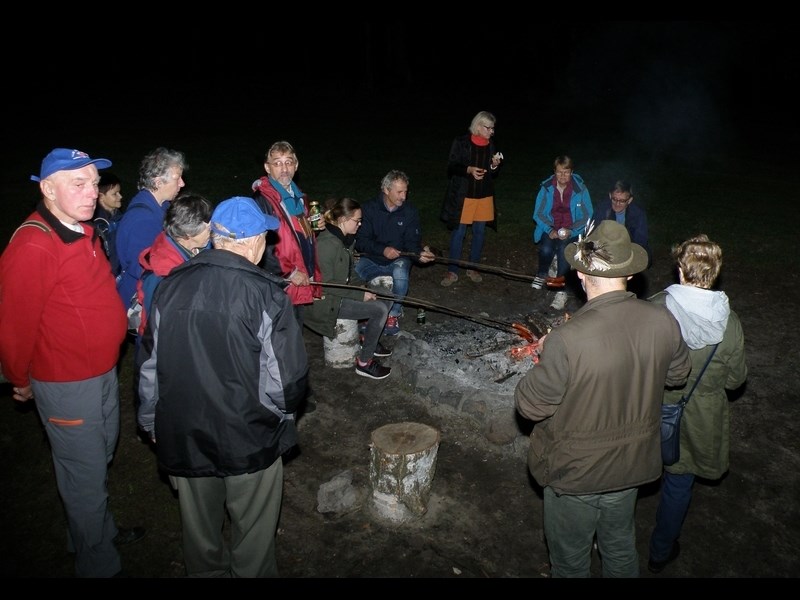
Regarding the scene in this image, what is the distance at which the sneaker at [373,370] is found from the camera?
→ 707cm

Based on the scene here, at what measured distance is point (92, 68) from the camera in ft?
122

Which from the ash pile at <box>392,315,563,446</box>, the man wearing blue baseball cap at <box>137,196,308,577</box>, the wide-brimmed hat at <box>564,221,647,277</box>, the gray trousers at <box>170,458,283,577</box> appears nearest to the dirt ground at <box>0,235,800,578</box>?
the ash pile at <box>392,315,563,446</box>

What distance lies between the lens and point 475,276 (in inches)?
377

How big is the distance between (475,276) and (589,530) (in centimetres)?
604

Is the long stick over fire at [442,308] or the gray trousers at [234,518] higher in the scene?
the long stick over fire at [442,308]

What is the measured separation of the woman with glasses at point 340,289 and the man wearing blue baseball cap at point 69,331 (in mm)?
2595

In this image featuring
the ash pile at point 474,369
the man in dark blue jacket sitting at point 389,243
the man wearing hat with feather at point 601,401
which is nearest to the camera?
the man wearing hat with feather at point 601,401

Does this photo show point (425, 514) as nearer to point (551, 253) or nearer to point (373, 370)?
point (373, 370)

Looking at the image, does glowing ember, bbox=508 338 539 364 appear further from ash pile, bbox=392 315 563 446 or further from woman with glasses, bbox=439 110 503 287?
woman with glasses, bbox=439 110 503 287

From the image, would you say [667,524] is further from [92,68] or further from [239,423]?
[92,68]

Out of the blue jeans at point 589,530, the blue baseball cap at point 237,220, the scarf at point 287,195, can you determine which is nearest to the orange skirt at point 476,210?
the scarf at point 287,195

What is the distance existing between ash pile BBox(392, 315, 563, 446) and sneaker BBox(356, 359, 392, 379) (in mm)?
131

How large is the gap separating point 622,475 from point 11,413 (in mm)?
5975

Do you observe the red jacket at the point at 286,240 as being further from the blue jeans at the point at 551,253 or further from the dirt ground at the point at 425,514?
the blue jeans at the point at 551,253
